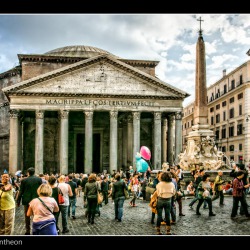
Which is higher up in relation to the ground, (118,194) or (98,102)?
(98,102)

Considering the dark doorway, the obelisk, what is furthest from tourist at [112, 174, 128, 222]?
the dark doorway

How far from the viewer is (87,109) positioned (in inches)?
1262

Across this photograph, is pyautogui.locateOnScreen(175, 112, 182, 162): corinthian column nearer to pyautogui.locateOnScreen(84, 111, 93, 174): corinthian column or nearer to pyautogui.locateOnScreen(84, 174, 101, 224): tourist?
pyautogui.locateOnScreen(84, 111, 93, 174): corinthian column

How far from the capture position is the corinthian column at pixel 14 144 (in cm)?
3092

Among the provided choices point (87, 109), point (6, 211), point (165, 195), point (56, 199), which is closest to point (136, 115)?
point (87, 109)

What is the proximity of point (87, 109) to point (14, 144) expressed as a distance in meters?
6.41

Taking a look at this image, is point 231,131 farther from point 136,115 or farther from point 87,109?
point 87,109

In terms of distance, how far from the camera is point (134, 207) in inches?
569

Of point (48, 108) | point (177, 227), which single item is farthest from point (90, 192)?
point (48, 108)

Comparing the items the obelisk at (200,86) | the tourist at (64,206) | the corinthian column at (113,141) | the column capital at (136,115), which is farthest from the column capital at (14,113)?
the tourist at (64,206)

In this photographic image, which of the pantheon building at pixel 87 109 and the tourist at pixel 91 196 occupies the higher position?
the pantheon building at pixel 87 109

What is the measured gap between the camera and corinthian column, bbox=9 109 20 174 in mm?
30922

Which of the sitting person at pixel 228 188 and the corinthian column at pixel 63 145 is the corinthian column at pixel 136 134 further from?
the sitting person at pixel 228 188

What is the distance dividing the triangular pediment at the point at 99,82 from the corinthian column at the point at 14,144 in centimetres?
183
